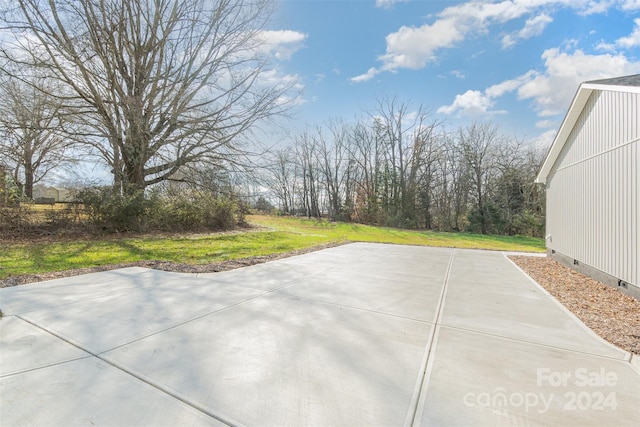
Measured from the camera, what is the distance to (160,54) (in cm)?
1068

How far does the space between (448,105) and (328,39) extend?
38.0 ft

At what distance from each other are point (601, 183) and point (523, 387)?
5517 millimetres

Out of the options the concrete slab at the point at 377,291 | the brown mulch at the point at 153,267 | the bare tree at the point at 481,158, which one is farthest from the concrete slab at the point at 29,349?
the bare tree at the point at 481,158

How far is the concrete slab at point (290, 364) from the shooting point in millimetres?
1655

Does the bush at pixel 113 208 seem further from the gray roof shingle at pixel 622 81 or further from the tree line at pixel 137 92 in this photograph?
the gray roof shingle at pixel 622 81

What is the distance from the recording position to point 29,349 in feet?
7.30

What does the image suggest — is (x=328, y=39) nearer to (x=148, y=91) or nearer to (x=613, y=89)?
(x=148, y=91)

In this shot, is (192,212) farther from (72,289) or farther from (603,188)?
(603,188)

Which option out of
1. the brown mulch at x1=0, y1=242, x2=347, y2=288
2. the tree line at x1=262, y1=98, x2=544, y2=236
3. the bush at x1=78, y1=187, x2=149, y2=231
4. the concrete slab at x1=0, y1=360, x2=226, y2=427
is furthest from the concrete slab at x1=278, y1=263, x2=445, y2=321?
the tree line at x1=262, y1=98, x2=544, y2=236

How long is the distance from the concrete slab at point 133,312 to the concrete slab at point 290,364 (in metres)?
0.25

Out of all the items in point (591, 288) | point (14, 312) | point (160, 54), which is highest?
point (160, 54)

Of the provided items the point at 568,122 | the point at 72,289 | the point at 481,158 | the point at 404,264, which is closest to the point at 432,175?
the point at 481,158

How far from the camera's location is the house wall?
14.6 feet

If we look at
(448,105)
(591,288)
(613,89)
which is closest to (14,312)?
(591,288)
